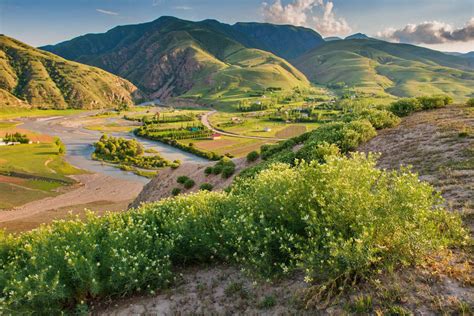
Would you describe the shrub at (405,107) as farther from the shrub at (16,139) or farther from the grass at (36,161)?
the shrub at (16,139)

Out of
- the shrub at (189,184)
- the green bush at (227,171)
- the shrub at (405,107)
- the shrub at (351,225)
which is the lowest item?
the shrub at (189,184)

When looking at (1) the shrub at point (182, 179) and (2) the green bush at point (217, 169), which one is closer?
(2) the green bush at point (217, 169)

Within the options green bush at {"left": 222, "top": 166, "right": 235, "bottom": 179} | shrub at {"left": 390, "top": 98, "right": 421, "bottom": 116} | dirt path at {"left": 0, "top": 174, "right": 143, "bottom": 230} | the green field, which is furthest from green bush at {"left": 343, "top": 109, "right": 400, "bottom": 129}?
the green field

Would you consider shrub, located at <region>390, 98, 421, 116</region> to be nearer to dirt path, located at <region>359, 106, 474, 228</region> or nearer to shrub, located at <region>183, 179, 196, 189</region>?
dirt path, located at <region>359, 106, 474, 228</region>

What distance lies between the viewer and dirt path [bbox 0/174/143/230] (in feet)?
192

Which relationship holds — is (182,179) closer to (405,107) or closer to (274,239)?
(405,107)

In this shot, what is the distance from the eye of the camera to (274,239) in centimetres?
770

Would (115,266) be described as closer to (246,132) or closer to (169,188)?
(169,188)

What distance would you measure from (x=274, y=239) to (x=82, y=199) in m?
70.3

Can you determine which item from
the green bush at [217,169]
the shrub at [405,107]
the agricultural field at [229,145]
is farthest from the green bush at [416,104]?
the agricultural field at [229,145]

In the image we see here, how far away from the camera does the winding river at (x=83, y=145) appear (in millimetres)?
94438

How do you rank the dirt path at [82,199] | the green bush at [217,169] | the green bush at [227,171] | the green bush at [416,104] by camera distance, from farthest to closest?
the dirt path at [82,199] < the green bush at [217,169] < the green bush at [227,171] < the green bush at [416,104]

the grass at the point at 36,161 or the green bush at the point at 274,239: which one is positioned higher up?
the green bush at the point at 274,239

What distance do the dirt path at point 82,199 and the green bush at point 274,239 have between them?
53508 millimetres
